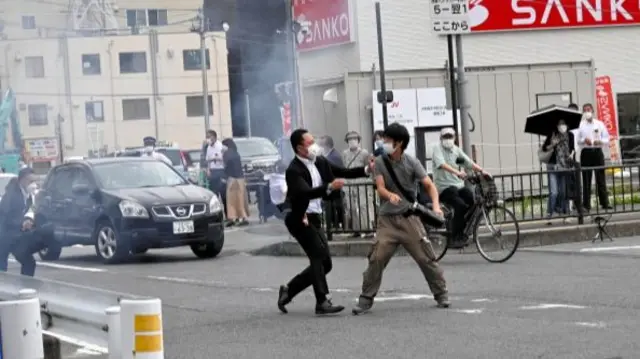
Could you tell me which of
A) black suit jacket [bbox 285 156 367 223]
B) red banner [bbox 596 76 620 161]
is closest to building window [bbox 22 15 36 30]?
black suit jacket [bbox 285 156 367 223]

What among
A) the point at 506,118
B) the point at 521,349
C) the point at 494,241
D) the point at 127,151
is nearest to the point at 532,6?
the point at 506,118

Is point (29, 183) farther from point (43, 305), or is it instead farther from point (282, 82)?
point (282, 82)

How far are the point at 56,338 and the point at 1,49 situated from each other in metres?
4.79

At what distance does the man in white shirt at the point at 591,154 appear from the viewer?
20.0m

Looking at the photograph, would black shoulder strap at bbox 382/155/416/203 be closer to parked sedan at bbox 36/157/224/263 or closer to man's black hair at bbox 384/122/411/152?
man's black hair at bbox 384/122/411/152

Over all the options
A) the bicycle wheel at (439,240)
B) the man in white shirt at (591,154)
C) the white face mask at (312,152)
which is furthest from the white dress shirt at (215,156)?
the white face mask at (312,152)

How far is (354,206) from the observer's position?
19953mm

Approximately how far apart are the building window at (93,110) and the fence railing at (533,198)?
4.20m

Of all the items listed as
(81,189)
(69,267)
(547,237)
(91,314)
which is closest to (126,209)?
(81,189)

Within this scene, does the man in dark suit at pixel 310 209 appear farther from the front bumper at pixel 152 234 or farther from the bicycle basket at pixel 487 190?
the front bumper at pixel 152 234

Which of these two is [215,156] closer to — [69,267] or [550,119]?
[69,267]

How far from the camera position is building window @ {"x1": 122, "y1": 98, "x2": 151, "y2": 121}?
17.0 metres

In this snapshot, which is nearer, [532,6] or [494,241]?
[494,241]

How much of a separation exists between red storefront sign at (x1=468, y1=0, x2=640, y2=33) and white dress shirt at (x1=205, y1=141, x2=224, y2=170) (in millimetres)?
9881
